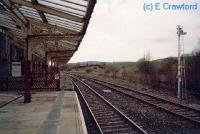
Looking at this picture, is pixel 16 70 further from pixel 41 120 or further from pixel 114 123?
pixel 41 120

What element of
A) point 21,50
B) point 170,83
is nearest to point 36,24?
point 21,50

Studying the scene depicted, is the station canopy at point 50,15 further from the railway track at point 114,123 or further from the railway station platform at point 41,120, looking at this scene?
the railway track at point 114,123

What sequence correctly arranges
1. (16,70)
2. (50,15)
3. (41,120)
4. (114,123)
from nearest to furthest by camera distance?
(41,120), (114,123), (50,15), (16,70)

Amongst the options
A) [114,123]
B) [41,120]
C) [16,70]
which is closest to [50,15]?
[16,70]

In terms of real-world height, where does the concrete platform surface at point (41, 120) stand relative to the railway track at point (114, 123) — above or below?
above

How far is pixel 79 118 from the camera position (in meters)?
11.8

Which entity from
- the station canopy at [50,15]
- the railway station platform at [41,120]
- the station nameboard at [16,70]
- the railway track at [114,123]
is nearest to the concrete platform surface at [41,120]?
the railway station platform at [41,120]

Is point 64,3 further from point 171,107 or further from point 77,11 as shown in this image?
point 171,107

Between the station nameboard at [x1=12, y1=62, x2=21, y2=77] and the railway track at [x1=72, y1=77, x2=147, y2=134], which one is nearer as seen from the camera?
the railway track at [x1=72, y1=77, x2=147, y2=134]

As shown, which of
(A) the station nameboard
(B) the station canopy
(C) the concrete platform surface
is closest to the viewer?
(C) the concrete platform surface

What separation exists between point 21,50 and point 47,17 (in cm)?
1652

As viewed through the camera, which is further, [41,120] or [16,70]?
[16,70]

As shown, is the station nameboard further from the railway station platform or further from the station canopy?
the railway station platform

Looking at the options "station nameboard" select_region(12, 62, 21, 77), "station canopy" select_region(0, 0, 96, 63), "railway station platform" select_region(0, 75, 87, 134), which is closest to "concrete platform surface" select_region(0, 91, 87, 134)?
"railway station platform" select_region(0, 75, 87, 134)
